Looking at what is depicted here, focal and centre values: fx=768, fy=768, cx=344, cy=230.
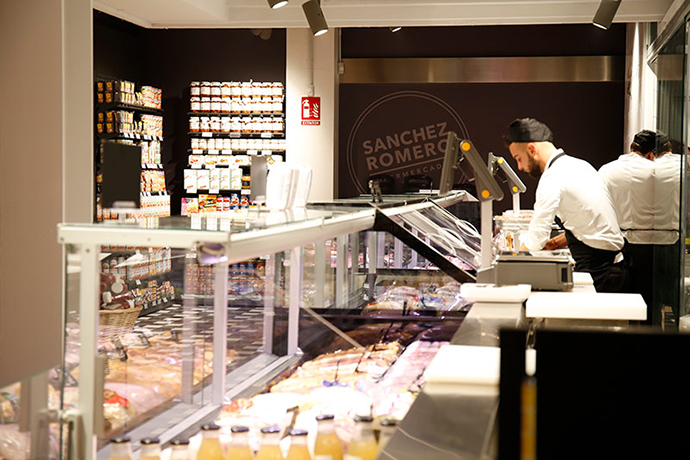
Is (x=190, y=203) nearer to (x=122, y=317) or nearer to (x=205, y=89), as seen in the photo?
(x=205, y=89)

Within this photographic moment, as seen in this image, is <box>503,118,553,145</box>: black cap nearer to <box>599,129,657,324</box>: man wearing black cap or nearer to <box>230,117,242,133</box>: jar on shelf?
<box>599,129,657,324</box>: man wearing black cap

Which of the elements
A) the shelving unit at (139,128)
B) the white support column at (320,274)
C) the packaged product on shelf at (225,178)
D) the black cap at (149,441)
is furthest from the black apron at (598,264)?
the packaged product on shelf at (225,178)

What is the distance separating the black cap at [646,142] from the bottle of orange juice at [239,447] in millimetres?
5609

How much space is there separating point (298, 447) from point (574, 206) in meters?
2.92

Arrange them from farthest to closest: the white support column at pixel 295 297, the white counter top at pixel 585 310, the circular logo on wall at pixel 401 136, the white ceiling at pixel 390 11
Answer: the circular logo on wall at pixel 401 136 → the white ceiling at pixel 390 11 → the white support column at pixel 295 297 → the white counter top at pixel 585 310

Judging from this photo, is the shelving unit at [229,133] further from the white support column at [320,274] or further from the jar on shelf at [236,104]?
the white support column at [320,274]

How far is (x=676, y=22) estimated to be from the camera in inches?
242

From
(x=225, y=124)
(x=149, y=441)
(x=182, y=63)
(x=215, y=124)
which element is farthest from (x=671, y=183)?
(x=182, y=63)

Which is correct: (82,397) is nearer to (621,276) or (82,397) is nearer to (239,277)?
(239,277)

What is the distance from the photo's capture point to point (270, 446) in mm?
1970

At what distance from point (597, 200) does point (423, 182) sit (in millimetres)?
5202

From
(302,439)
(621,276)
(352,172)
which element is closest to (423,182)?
(352,172)

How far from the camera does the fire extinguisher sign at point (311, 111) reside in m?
10.8

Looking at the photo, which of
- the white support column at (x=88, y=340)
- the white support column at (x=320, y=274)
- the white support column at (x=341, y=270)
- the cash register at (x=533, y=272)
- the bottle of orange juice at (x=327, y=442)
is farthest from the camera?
the white support column at (x=341, y=270)
